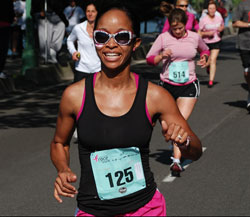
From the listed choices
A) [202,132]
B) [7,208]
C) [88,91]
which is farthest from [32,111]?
[88,91]

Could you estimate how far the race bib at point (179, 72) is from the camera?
8344 mm

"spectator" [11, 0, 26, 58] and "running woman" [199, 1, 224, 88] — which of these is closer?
"running woman" [199, 1, 224, 88]

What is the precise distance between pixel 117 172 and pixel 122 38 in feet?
2.30

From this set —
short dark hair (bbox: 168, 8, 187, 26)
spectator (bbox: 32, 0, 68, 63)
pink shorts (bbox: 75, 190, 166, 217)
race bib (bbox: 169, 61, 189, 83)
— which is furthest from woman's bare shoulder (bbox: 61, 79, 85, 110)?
spectator (bbox: 32, 0, 68, 63)

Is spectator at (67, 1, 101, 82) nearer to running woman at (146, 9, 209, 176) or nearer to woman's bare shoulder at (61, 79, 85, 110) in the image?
running woman at (146, 9, 209, 176)

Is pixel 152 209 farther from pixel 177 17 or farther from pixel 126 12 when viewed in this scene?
pixel 177 17

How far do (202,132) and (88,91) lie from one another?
6.74m

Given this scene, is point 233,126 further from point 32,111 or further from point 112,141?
point 112,141

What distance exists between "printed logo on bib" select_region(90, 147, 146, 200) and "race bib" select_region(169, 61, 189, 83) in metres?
4.54

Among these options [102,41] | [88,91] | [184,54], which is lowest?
[184,54]

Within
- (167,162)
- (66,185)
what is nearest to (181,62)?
(167,162)

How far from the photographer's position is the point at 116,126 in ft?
12.3

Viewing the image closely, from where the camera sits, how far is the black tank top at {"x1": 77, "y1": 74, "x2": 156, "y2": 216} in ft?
12.4

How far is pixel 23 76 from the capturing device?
15758mm
